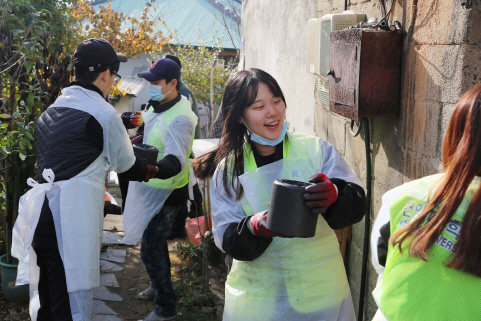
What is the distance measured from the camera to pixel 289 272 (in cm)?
215

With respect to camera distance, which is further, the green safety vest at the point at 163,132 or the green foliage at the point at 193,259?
the green foliage at the point at 193,259

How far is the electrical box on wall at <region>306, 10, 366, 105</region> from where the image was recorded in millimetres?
3035

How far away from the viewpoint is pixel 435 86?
2.15m

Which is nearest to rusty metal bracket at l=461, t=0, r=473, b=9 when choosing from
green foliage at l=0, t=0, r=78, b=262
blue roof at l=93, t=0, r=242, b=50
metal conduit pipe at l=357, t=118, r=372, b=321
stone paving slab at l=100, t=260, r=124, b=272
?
metal conduit pipe at l=357, t=118, r=372, b=321

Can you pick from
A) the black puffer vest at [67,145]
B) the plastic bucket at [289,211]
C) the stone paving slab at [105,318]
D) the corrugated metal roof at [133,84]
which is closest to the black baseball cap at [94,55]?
the black puffer vest at [67,145]

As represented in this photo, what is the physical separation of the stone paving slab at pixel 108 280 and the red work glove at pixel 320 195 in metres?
3.49

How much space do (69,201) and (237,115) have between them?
4.24ft

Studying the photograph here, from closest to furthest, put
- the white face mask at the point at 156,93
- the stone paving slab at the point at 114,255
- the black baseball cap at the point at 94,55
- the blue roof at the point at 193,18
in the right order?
the black baseball cap at the point at 94,55 < the white face mask at the point at 156,93 < the stone paving slab at the point at 114,255 < the blue roof at the point at 193,18

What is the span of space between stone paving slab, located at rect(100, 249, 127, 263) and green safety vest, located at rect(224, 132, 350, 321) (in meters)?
3.53

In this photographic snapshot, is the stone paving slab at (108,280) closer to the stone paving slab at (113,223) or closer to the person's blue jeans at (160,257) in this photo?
the person's blue jeans at (160,257)

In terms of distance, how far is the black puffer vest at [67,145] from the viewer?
3.04m

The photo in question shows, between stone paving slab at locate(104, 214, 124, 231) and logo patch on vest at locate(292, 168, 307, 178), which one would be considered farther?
stone paving slab at locate(104, 214, 124, 231)

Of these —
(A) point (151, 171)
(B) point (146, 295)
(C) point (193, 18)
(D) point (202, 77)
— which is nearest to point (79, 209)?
(A) point (151, 171)

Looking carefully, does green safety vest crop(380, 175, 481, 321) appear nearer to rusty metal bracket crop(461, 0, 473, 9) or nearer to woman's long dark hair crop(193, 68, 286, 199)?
rusty metal bracket crop(461, 0, 473, 9)
